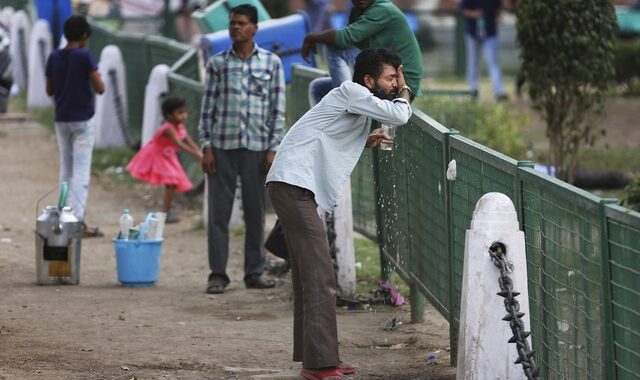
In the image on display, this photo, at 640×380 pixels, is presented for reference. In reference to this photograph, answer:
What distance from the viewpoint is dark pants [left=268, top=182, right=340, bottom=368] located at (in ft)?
22.8

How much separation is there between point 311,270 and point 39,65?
48.0 ft

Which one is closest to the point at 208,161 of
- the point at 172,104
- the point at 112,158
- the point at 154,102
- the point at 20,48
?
the point at 172,104

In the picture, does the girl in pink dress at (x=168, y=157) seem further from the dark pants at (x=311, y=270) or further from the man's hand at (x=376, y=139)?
the dark pants at (x=311, y=270)

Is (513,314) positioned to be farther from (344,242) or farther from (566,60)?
(566,60)

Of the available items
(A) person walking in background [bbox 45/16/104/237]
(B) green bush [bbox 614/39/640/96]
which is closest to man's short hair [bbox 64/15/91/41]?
(A) person walking in background [bbox 45/16/104/237]

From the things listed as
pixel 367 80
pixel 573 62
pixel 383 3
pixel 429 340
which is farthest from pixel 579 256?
pixel 573 62

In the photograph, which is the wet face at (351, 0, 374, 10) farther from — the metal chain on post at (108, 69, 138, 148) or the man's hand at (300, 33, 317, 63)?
the metal chain on post at (108, 69, 138, 148)

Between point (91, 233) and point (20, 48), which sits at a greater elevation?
point (20, 48)

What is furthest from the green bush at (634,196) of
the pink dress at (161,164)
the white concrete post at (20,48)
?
the white concrete post at (20,48)

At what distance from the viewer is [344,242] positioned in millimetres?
9336

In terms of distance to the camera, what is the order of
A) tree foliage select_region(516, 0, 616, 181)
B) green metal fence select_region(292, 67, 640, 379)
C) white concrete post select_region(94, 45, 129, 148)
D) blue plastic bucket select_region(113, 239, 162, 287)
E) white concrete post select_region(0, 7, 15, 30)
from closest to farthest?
green metal fence select_region(292, 67, 640, 379) < blue plastic bucket select_region(113, 239, 162, 287) < tree foliage select_region(516, 0, 616, 181) < white concrete post select_region(94, 45, 129, 148) < white concrete post select_region(0, 7, 15, 30)

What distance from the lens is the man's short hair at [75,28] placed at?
11.3m

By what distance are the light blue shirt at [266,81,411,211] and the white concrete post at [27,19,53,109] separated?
47.0ft

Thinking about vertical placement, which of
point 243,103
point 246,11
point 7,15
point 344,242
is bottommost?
point 344,242
